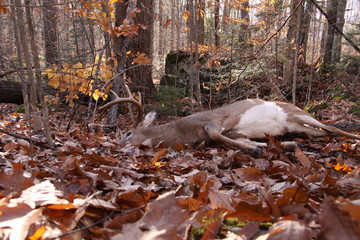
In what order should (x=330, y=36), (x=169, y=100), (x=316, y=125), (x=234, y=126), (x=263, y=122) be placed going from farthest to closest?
(x=330, y=36) < (x=169, y=100) < (x=234, y=126) < (x=263, y=122) < (x=316, y=125)

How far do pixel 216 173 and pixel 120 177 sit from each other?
1047 mm

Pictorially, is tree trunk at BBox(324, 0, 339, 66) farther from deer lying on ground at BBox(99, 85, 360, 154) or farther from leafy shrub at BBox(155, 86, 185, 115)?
deer lying on ground at BBox(99, 85, 360, 154)

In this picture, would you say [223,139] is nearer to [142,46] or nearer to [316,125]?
[316,125]

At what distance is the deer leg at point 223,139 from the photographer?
16.1 feet

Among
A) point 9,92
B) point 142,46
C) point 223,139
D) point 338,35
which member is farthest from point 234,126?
point 9,92

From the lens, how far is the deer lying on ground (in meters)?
5.86

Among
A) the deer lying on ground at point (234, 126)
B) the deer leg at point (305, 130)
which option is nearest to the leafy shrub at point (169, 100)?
the deer lying on ground at point (234, 126)

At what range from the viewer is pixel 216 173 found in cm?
A: 330

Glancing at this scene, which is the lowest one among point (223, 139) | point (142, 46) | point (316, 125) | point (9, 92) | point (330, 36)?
point (223, 139)

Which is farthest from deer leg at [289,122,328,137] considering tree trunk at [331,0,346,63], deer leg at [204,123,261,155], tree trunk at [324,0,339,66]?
tree trunk at [324,0,339,66]

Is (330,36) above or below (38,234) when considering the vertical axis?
above

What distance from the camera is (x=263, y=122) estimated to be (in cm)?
608

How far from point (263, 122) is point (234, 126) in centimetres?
56

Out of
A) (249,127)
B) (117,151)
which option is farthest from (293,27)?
(117,151)
